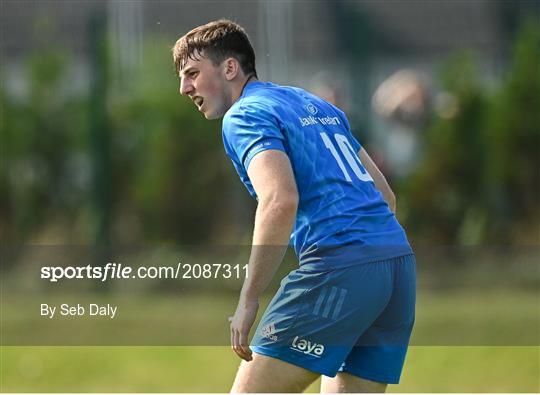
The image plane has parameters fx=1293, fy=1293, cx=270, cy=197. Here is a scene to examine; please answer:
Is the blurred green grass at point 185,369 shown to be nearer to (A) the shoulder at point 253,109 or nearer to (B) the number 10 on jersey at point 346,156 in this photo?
(B) the number 10 on jersey at point 346,156

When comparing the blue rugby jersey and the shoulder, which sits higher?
the shoulder

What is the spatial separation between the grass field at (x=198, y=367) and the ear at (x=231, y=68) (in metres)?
3.49

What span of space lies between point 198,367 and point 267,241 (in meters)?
4.51

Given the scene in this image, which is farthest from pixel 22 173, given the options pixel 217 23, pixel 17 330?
pixel 217 23

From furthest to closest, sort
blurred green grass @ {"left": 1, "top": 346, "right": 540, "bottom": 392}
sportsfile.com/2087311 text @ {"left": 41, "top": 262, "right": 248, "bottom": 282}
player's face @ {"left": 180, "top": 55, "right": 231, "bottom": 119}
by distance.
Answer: sportsfile.com/2087311 text @ {"left": 41, "top": 262, "right": 248, "bottom": 282} → blurred green grass @ {"left": 1, "top": 346, "right": 540, "bottom": 392} → player's face @ {"left": 180, "top": 55, "right": 231, "bottom": 119}

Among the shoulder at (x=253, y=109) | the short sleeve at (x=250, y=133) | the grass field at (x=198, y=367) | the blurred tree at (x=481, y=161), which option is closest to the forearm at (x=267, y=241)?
the short sleeve at (x=250, y=133)

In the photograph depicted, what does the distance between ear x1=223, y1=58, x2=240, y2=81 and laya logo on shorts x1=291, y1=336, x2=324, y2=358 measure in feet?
2.70

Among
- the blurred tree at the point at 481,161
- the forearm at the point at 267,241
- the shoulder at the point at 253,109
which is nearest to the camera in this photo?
the forearm at the point at 267,241

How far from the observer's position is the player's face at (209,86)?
394 cm

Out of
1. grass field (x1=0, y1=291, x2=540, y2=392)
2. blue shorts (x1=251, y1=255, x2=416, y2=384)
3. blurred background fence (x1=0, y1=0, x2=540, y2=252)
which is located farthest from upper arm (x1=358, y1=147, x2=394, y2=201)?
blurred background fence (x1=0, y1=0, x2=540, y2=252)

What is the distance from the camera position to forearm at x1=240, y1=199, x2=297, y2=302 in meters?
3.54

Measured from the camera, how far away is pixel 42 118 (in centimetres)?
1128

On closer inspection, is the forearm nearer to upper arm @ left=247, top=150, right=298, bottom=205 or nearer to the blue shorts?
upper arm @ left=247, top=150, right=298, bottom=205

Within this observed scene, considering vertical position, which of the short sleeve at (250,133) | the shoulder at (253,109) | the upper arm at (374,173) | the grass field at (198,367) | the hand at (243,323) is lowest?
the grass field at (198,367)
